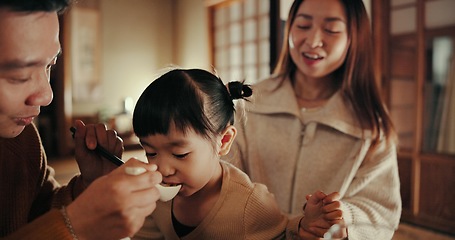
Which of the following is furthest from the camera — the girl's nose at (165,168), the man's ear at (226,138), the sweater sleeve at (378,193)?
the sweater sleeve at (378,193)

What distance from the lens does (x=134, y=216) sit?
0.48 m

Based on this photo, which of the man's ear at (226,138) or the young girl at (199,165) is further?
the man's ear at (226,138)

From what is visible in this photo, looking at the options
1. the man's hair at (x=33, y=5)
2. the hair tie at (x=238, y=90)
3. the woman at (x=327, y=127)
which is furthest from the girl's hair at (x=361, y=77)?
the man's hair at (x=33, y=5)

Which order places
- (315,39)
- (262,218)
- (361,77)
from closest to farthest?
(262,218) → (315,39) → (361,77)

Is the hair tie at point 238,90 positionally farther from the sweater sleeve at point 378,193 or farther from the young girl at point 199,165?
the sweater sleeve at point 378,193

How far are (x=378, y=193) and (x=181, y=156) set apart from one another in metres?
0.54

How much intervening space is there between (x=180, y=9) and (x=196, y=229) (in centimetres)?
114

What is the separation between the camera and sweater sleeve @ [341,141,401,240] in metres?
0.89

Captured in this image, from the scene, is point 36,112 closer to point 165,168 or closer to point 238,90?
point 165,168

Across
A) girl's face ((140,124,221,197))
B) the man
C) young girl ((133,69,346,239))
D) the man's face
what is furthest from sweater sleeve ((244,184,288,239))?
the man's face

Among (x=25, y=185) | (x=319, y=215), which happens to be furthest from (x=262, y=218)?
(x=25, y=185)

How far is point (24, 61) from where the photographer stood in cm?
47

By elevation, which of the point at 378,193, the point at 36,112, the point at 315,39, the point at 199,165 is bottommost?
the point at 378,193

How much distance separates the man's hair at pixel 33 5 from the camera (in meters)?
0.46
